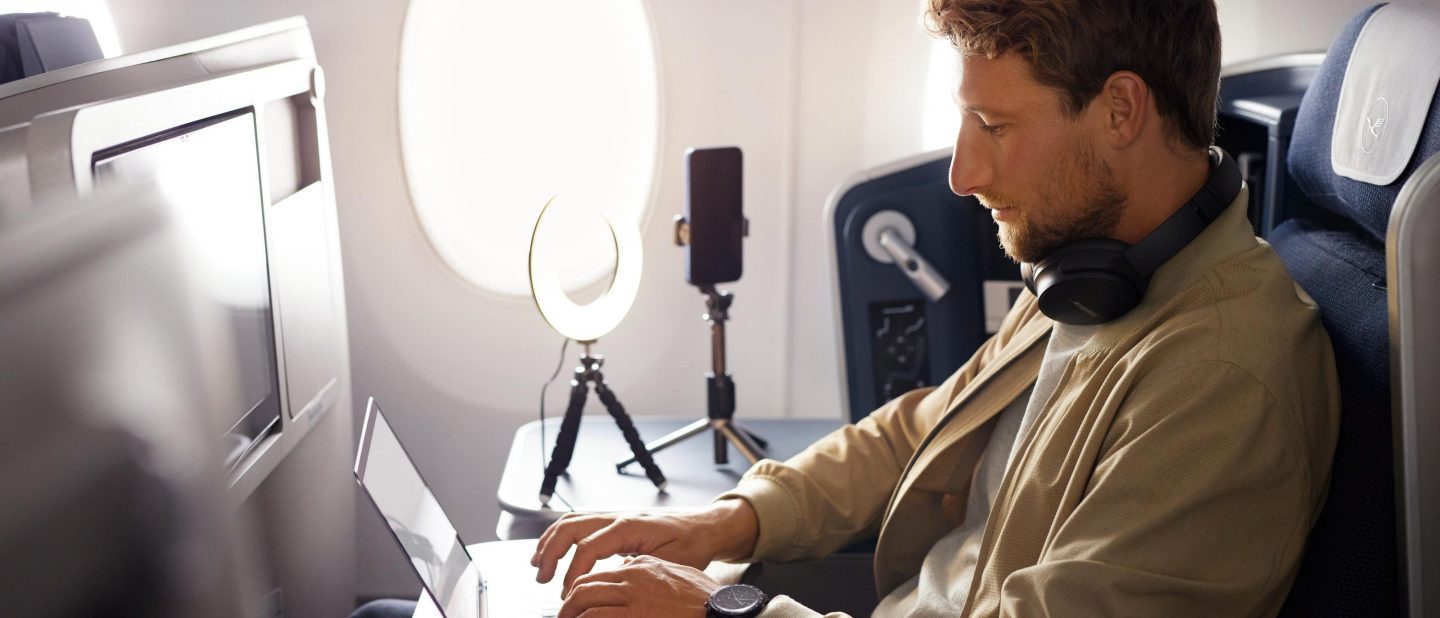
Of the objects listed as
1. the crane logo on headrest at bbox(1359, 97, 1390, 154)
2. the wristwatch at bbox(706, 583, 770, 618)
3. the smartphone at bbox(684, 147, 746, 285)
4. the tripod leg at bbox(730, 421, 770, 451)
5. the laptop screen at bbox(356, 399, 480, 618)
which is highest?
the crane logo on headrest at bbox(1359, 97, 1390, 154)

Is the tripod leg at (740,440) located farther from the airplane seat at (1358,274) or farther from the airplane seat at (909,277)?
the airplane seat at (1358,274)

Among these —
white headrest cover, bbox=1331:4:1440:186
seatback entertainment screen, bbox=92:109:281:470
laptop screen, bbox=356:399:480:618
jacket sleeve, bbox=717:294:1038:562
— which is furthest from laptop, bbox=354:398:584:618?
white headrest cover, bbox=1331:4:1440:186

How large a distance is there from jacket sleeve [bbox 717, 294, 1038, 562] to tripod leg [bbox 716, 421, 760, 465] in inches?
12.4

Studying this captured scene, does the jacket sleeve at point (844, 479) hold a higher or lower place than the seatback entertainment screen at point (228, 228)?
lower

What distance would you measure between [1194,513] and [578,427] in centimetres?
102

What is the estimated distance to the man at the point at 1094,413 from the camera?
0.96m

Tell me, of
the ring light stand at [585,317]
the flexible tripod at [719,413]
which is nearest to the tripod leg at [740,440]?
the flexible tripod at [719,413]

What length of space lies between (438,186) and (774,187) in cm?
63

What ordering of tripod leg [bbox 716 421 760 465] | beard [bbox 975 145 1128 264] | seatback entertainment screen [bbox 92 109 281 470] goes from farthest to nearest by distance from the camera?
tripod leg [bbox 716 421 760 465]
beard [bbox 975 145 1128 264]
seatback entertainment screen [bbox 92 109 281 470]

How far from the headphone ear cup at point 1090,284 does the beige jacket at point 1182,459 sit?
27mm

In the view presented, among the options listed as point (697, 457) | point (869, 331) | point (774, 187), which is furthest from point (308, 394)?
point (774, 187)

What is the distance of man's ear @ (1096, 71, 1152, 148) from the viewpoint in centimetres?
112

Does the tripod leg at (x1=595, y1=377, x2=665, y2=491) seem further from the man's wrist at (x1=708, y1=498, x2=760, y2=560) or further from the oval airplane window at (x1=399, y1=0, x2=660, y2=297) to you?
the oval airplane window at (x1=399, y1=0, x2=660, y2=297)

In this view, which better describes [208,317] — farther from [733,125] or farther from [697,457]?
[733,125]
